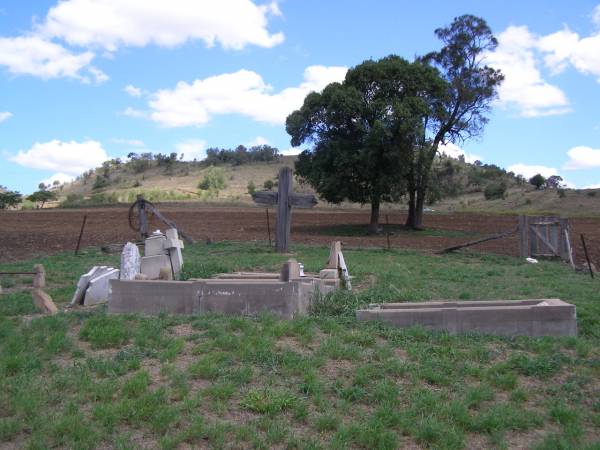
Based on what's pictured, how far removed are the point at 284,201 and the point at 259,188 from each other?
57780 mm

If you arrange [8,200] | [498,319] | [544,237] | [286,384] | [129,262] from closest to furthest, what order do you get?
[286,384] < [498,319] < [129,262] < [544,237] < [8,200]

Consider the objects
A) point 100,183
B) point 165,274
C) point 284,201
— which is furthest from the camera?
point 100,183

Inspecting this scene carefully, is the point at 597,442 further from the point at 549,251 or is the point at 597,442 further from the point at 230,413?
the point at 549,251

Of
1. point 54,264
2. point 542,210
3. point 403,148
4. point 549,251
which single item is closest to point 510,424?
point 54,264

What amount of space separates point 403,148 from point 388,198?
279 centimetres

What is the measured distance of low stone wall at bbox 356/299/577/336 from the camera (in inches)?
298

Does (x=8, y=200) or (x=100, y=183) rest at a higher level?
(x=100, y=183)

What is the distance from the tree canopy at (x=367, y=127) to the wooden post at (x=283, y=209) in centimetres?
914

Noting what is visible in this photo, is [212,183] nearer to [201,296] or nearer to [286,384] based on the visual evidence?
[201,296]

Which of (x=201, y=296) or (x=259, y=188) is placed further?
(x=259, y=188)

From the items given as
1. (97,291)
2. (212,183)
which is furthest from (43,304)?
(212,183)

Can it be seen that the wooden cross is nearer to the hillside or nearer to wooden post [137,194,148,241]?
wooden post [137,194,148,241]

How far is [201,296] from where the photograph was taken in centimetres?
854

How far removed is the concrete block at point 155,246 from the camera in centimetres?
1240
